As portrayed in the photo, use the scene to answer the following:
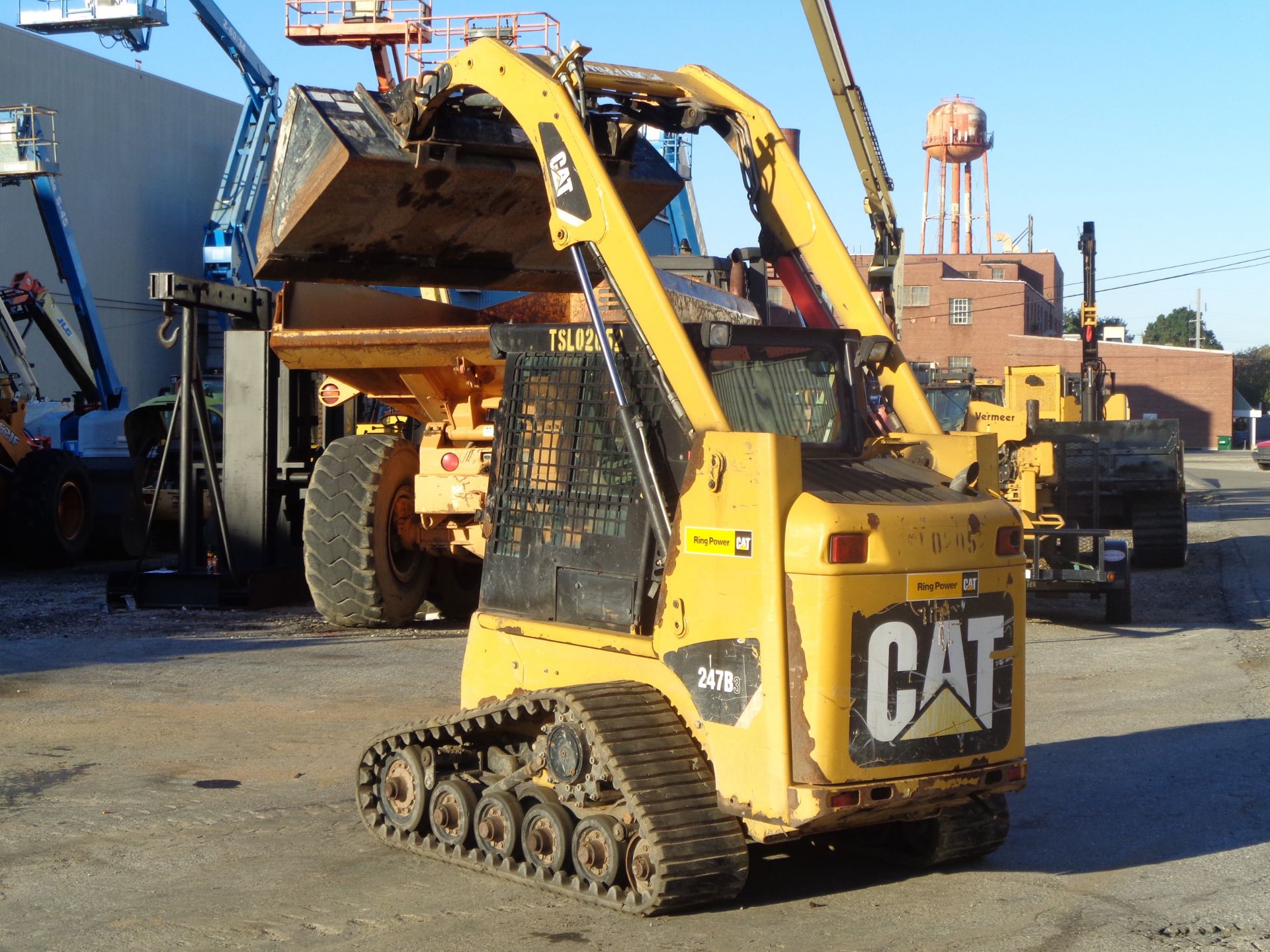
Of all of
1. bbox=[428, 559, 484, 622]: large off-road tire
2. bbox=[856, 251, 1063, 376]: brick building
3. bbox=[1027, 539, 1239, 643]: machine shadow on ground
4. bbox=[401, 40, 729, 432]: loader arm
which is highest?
bbox=[856, 251, 1063, 376]: brick building

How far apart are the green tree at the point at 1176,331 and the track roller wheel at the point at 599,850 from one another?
12605 centimetres

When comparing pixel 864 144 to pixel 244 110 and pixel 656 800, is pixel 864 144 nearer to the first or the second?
pixel 656 800

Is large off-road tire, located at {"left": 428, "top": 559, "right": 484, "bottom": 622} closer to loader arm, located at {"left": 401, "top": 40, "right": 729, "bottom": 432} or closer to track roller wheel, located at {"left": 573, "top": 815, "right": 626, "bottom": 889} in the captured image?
loader arm, located at {"left": 401, "top": 40, "right": 729, "bottom": 432}

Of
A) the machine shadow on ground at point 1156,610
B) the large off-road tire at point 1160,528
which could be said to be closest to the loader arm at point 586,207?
the machine shadow on ground at point 1156,610

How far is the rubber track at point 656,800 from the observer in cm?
489

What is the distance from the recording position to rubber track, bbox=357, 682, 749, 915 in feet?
16.0

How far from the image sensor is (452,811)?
5836 mm

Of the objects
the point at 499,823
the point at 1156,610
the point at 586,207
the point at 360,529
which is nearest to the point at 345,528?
the point at 360,529

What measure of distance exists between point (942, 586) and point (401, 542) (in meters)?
7.40

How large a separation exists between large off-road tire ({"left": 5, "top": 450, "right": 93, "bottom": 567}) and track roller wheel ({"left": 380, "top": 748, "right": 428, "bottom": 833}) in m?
11.8

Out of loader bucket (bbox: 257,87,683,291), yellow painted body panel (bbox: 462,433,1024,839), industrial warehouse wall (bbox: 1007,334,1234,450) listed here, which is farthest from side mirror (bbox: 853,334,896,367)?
industrial warehouse wall (bbox: 1007,334,1234,450)

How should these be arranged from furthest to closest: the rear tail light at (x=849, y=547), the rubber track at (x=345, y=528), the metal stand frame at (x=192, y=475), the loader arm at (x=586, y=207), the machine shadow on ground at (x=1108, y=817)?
the metal stand frame at (x=192, y=475)
the rubber track at (x=345, y=528)
the machine shadow on ground at (x=1108, y=817)
the loader arm at (x=586, y=207)
the rear tail light at (x=849, y=547)

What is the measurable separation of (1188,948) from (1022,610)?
4.18 feet

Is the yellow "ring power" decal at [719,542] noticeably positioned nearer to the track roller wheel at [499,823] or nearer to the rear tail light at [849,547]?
the rear tail light at [849,547]
